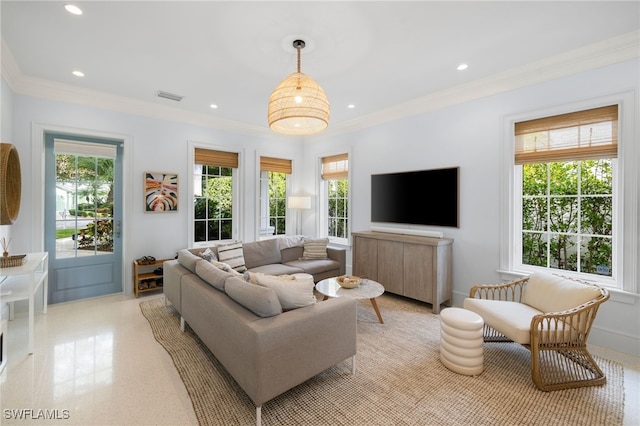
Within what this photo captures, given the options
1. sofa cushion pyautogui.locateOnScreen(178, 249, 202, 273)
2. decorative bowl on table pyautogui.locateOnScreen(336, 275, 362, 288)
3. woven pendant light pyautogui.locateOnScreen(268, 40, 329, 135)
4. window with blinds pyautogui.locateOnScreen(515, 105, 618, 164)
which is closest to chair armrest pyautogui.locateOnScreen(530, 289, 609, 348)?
window with blinds pyautogui.locateOnScreen(515, 105, 618, 164)

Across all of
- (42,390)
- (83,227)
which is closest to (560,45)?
(42,390)

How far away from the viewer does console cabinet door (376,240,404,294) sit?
12.5 ft

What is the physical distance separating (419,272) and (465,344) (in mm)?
1383

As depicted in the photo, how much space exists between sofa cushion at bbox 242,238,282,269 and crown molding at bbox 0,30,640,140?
2.16 meters

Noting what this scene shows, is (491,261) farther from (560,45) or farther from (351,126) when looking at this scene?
(351,126)

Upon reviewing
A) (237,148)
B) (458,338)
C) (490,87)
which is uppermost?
(490,87)

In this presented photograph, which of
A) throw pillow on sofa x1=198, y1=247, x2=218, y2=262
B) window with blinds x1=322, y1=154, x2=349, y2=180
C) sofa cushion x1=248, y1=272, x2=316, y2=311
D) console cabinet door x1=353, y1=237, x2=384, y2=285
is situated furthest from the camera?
window with blinds x1=322, y1=154, x2=349, y2=180

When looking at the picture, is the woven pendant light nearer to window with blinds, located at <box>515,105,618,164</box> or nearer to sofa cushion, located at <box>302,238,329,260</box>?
window with blinds, located at <box>515,105,618,164</box>

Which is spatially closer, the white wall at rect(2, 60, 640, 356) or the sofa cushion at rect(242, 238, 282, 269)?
the white wall at rect(2, 60, 640, 356)

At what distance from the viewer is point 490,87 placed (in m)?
3.37

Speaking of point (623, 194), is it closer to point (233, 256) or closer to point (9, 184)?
point (233, 256)

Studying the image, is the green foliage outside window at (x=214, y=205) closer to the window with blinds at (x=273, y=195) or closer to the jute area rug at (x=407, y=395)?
the window with blinds at (x=273, y=195)

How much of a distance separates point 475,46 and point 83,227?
524cm

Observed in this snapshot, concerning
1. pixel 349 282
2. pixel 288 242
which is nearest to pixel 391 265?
pixel 349 282
